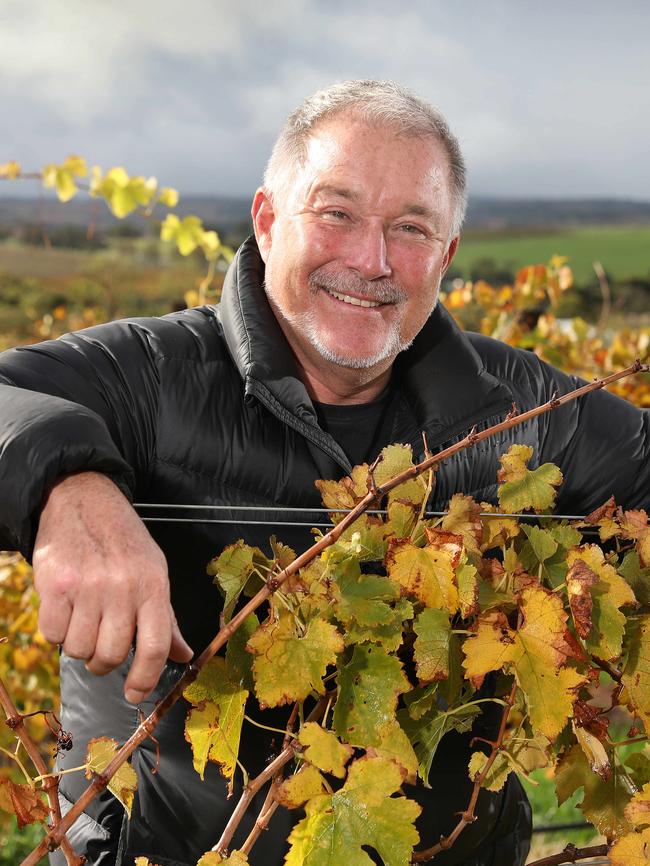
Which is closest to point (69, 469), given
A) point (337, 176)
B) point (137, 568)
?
point (137, 568)

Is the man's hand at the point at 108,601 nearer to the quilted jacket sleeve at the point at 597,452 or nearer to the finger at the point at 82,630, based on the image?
the finger at the point at 82,630

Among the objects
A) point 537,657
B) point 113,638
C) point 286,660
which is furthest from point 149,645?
point 537,657

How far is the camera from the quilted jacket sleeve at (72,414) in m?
1.11

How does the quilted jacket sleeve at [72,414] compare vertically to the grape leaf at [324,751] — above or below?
above

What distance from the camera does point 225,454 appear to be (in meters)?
1.85

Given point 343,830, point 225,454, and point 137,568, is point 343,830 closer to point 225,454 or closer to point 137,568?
point 137,568

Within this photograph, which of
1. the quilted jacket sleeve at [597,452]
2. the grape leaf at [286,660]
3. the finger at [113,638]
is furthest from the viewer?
the quilted jacket sleeve at [597,452]

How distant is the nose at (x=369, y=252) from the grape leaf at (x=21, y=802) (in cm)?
122

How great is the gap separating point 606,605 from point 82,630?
24.0 inches

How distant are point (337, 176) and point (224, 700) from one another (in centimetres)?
113

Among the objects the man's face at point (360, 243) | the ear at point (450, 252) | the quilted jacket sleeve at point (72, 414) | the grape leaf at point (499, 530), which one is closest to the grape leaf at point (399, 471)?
the grape leaf at point (499, 530)

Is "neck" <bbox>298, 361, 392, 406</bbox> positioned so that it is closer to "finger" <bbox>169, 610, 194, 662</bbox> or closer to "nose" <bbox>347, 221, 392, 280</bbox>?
"nose" <bbox>347, 221, 392, 280</bbox>

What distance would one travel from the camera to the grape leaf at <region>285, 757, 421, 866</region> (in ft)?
3.33

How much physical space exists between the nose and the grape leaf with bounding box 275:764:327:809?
114cm
